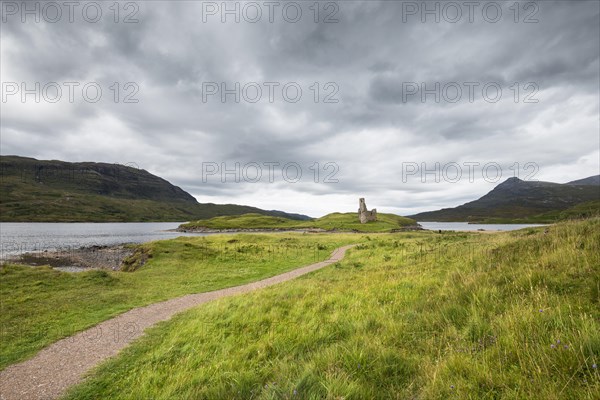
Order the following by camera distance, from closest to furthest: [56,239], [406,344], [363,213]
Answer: [406,344], [56,239], [363,213]

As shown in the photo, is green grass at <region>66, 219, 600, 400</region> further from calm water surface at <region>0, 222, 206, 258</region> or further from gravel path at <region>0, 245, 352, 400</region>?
calm water surface at <region>0, 222, 206, 258</region>

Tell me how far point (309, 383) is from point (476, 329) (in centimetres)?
353

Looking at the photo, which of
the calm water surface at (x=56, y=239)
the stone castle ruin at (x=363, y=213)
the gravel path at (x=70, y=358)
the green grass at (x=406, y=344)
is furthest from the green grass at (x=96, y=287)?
the stone castle ruin at (x=363, y=213)

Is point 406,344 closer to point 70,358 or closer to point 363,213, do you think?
point 70,358

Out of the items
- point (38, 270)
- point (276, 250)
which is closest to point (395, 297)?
point (38, 270)

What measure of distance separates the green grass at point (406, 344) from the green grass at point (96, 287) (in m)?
5.21

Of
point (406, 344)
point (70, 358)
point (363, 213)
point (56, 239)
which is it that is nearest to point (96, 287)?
point (70, 358)

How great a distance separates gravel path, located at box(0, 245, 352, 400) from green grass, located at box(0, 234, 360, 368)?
78 centimetres

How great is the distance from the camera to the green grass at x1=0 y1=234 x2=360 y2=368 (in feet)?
39.5

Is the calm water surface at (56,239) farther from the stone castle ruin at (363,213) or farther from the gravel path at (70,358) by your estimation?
the stone castle ruin at (363,213)

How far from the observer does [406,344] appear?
18.9 feet

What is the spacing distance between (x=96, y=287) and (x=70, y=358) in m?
12.7

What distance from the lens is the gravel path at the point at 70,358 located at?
755cm

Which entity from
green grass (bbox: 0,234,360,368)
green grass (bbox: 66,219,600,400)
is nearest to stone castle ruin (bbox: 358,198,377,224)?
green grass (bbox: 0,234,360,368)
